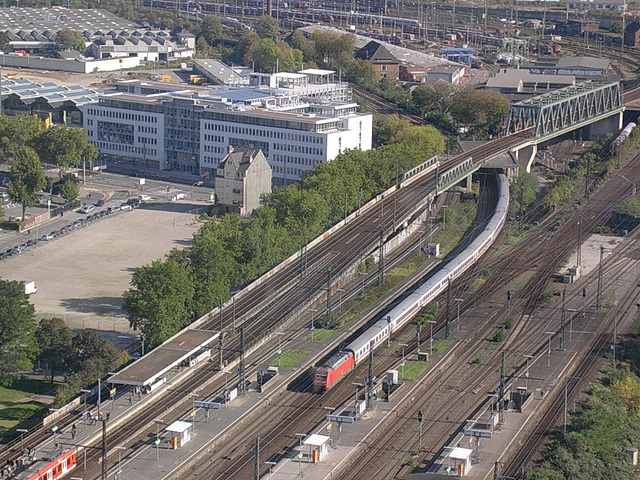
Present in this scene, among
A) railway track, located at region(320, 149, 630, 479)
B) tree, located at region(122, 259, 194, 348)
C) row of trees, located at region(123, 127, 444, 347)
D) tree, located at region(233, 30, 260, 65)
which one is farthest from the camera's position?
tree, located at region(233, 30, 260, 65)

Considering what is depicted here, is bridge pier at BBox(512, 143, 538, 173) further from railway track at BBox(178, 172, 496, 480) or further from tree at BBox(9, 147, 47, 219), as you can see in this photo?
railway track at BBox(178, 172, 496, 480)

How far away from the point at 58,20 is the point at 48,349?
81.7 m

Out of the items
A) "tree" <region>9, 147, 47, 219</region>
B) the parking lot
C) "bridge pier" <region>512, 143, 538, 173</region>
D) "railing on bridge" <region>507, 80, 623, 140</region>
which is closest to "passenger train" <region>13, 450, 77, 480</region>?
the parking lot

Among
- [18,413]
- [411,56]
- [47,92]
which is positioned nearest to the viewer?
[18,413]

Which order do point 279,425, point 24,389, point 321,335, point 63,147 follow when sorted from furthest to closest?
point 63,147 < point 321,335 < point 24,389 < point 279,425

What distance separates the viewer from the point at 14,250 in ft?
156

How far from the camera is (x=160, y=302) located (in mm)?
35531

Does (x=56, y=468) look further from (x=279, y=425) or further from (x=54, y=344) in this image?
(x=54, y=344)

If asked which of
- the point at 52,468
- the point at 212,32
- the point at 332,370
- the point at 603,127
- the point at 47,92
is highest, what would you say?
the point at 212,32

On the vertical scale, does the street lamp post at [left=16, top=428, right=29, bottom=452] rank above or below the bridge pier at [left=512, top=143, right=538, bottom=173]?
below

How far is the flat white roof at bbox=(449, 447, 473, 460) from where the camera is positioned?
27797 millimetres

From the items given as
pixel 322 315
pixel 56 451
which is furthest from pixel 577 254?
pixel 56 451

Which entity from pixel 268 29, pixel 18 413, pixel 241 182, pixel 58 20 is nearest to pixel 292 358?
pixel 18 413

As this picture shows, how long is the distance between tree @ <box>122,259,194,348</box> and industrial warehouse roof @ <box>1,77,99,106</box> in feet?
126
